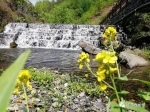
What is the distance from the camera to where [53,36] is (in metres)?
21.6

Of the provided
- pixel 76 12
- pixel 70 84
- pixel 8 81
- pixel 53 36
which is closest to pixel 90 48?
pixel 53 36

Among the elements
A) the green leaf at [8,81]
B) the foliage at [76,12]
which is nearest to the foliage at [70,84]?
the green leaf at [8,81]

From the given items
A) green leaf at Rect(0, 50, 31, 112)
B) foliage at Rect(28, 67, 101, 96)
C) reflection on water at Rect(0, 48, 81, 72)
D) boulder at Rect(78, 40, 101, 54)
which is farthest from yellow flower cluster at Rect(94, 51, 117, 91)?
boulder at Rect(78, 40, 101, 54)

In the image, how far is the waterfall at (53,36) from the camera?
20.3 meters

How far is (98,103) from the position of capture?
203 inches

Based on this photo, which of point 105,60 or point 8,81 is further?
point 105,60

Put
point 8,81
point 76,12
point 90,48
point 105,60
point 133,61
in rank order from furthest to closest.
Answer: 1. point 76,12
2. point 90,48
3. point 133,61
4. point 105,60
5. point 8,81

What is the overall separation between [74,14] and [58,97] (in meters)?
36.7

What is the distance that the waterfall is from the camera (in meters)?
20.3

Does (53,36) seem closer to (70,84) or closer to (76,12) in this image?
(70,84)

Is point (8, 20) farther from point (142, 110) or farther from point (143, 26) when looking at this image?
point (142, 110)

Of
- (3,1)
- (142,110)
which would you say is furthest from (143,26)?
(3,1)

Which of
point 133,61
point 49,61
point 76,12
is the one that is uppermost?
point 76,12

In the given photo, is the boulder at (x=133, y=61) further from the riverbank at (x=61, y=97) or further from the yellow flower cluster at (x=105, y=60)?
the yellow flower cluster at (x=105, y=60)
